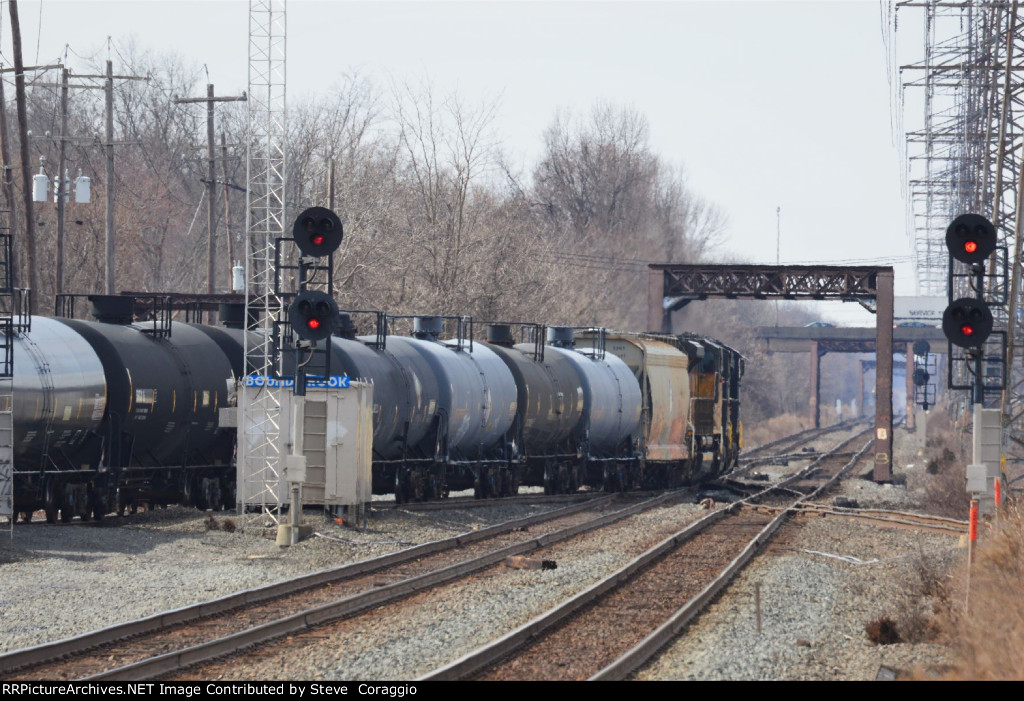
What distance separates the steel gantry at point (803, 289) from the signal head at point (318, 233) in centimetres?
2840

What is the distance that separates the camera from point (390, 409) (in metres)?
25.3

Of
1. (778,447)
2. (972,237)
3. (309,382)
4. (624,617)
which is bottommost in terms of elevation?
(778,447)

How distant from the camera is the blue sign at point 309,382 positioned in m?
22.8

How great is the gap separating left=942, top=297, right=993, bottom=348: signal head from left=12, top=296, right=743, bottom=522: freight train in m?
10.2

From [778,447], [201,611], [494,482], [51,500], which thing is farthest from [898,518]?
[778,447]

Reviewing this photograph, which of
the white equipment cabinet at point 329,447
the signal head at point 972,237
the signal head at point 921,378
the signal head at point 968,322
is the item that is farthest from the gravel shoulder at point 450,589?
the signal head at point 921,378

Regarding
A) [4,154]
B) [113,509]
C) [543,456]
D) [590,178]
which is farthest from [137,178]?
[113,509]

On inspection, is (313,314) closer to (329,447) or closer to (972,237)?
(329,447)

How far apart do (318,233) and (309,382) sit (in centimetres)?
391

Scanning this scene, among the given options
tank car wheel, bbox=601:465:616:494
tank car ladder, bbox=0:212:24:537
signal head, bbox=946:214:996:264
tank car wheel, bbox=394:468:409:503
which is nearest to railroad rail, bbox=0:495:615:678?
tank car wheel, bbox=394:468:409:503

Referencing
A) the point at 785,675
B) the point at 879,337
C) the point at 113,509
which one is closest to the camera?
the point at 785,675

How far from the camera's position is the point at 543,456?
33031 millimetres

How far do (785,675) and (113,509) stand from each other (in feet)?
49.9
